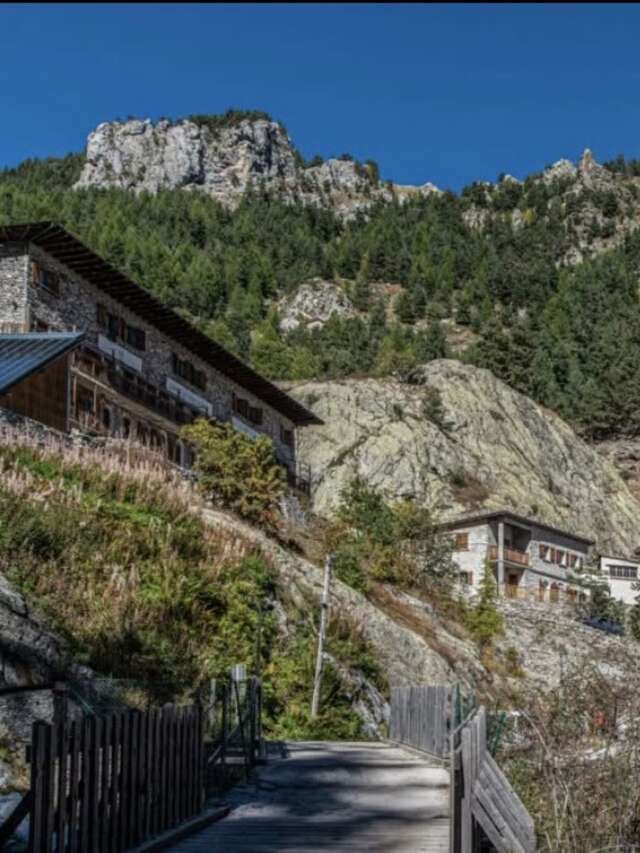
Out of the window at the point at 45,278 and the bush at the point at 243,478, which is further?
the window at the point at 45,278

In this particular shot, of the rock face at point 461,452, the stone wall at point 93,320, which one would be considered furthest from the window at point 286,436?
the rock face at point 461,452

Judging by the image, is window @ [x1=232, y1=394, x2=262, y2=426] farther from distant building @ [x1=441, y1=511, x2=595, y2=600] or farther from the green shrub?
the green shrub

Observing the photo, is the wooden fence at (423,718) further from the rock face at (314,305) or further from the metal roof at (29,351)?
the rock face at (314,305)

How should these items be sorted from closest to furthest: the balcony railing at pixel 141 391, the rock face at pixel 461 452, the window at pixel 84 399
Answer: the window at pixel 84 399 < the balcony railing at pixel 141 391 < the rock face at pixel 461 452

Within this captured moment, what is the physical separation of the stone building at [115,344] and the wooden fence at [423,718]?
1967cm

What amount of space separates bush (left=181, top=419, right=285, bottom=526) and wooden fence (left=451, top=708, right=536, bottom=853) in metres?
25.8

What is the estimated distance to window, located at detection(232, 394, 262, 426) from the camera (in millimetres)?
53125

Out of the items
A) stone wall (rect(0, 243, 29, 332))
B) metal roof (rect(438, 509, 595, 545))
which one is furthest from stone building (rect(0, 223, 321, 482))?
metal roof (rect(438, 509, 595, 545))

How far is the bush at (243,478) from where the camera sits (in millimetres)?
34344

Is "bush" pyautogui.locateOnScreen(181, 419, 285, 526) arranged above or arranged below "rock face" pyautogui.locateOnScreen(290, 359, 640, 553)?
below

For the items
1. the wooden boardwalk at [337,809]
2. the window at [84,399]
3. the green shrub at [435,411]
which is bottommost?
the wooden boardwalk at [337,809]

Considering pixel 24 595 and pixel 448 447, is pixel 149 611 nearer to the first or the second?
pixel 24 595

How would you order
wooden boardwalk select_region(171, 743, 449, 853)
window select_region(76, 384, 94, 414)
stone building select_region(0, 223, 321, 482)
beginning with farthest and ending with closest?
window select_region(76, 384, 94, 414) → stone building select_region(0, 223, 321, 482) → wooden boardwalk select_region(171, 743, 449, 853)

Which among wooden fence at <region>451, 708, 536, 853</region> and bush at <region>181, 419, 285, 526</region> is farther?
bush at <region>181, 419, 285, 526</region>
